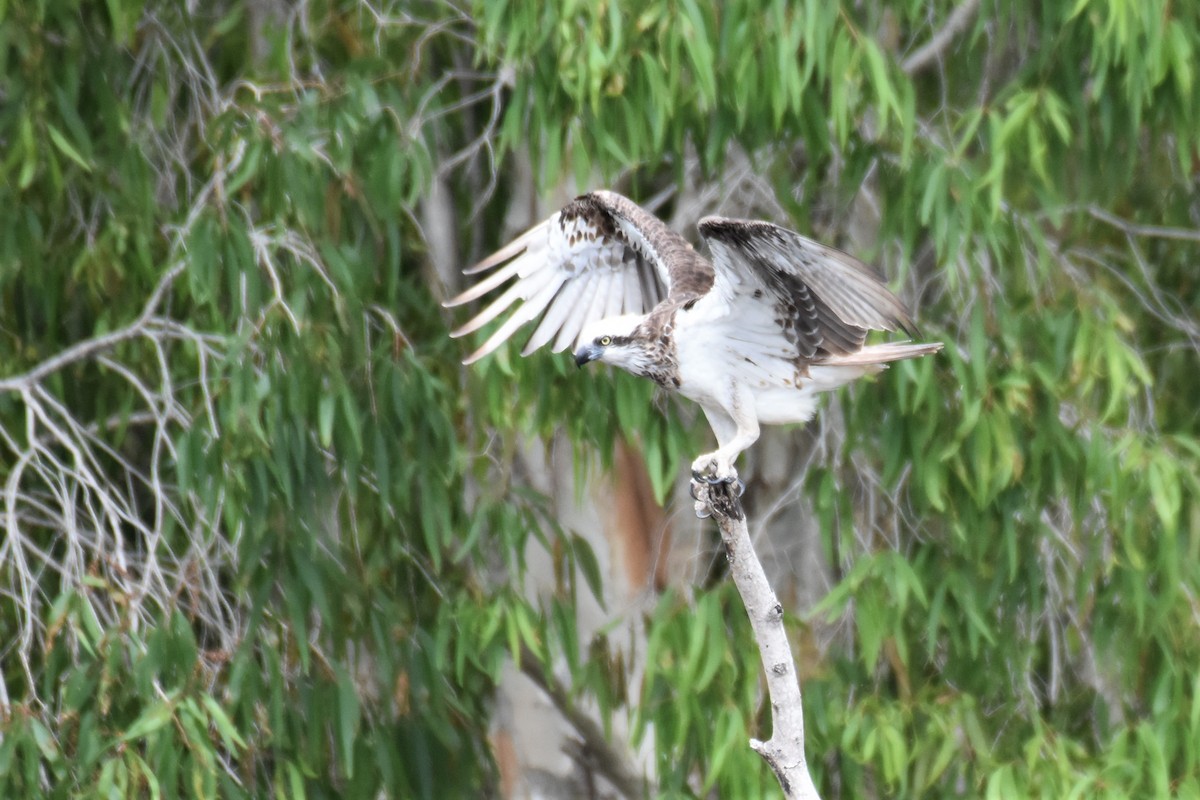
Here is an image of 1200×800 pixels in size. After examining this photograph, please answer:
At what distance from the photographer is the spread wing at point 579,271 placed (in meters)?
3.98

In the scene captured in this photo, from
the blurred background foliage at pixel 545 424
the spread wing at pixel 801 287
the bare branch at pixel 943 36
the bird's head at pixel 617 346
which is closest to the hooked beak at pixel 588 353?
the bird's head at pixel 617 346

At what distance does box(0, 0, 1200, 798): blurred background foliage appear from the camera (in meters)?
4.02

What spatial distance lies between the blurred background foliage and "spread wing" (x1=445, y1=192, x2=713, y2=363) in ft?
0.47

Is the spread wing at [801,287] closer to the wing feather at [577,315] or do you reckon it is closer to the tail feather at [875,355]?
the tail feather at [875,355]

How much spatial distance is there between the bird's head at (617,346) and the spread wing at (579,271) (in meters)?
0.47

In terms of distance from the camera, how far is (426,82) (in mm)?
4699

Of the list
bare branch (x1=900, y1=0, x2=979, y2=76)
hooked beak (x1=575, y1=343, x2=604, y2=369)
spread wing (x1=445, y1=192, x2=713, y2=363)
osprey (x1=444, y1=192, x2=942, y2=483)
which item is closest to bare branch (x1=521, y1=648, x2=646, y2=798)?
spread wing (x1=445, y1=192, x2=713, y2=363)

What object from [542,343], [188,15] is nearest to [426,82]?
[188,15]

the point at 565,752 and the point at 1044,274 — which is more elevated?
the point at 1044,274

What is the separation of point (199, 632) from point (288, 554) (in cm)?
71

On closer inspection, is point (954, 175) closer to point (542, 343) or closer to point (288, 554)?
point (542, 343)

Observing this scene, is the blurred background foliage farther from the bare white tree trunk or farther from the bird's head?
the bare white tree trunk

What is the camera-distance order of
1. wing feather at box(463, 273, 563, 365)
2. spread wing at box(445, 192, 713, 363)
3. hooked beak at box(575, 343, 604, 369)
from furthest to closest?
spread wing at box(445, 192, 713, 363)
wing feather at box(463, 273, 563, 365)
hooked beak at box(575, 343, 604, 369)

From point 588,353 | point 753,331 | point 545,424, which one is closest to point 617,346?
point 588,353
